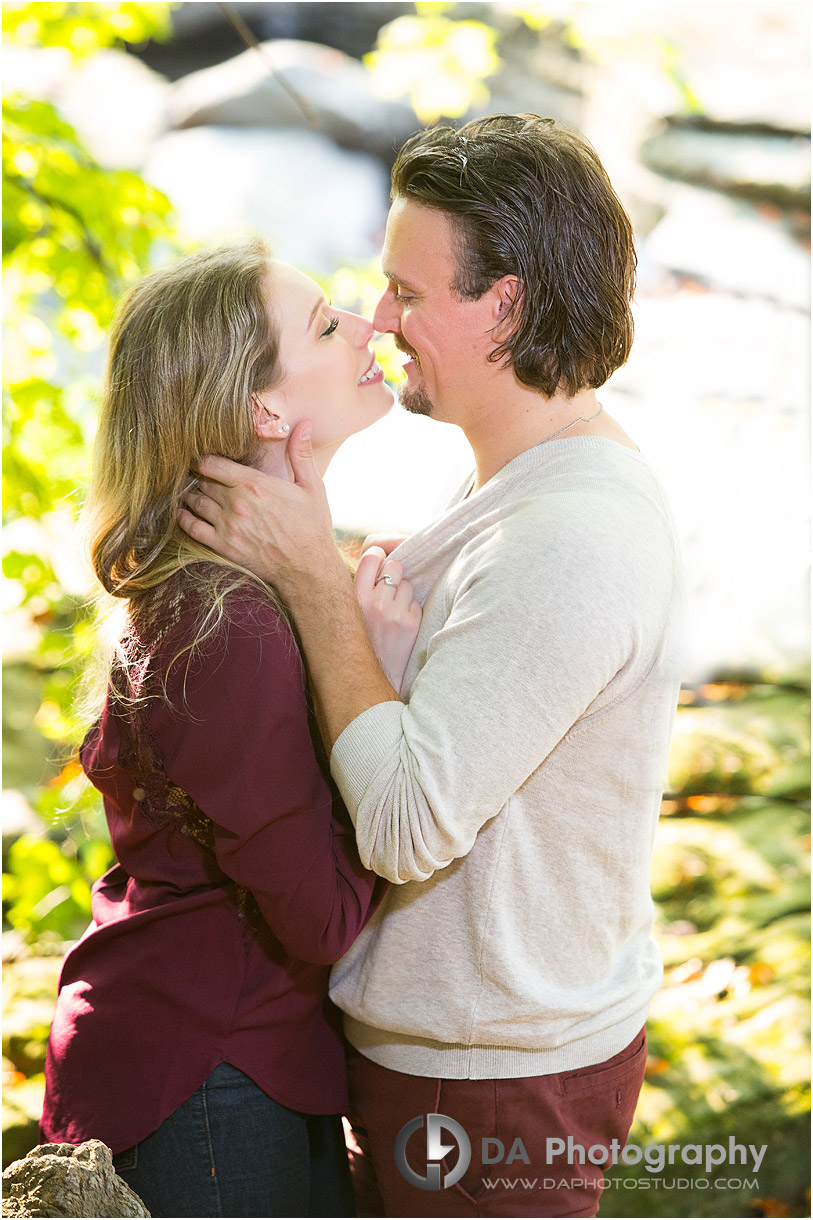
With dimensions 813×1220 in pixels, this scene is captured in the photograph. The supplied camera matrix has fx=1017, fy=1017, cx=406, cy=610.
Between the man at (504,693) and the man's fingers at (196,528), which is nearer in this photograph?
the man at (504,693)

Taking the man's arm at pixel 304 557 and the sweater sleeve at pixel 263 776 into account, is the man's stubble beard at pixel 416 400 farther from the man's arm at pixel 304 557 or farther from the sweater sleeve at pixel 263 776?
the sweater sleeve at pixel 263 776

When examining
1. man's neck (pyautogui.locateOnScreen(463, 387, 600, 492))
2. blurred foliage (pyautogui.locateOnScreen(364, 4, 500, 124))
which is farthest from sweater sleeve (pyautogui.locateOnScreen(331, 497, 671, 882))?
blurred foliage (pyautogui.locateOnScreen(364, 4, 500, 124))

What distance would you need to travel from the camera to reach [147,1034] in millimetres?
1483

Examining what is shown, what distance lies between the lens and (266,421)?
1.61 meters

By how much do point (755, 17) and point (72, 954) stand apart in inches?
298

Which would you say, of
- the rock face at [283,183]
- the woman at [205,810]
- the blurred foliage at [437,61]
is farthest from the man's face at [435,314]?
the rock face at [283,183]

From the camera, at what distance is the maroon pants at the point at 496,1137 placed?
1536mm

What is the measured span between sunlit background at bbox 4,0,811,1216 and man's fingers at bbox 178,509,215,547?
1.22ft

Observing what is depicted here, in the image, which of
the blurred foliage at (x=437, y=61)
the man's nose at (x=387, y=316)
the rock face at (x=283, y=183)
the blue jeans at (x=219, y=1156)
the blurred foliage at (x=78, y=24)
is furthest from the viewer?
the rock face at (x=283, y=183)

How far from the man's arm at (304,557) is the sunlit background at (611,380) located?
42 cm

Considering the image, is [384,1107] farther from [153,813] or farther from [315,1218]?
[153,813]

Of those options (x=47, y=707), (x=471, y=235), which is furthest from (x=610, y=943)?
(x=47, y=707)

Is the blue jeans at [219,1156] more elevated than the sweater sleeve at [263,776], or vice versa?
the sweater sleeve at [263,776]

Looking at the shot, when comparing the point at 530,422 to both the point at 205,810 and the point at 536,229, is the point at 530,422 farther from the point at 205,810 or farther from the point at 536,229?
the point at 205,810
